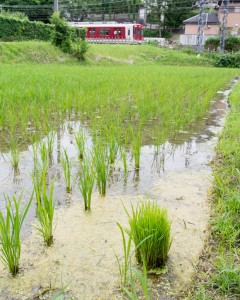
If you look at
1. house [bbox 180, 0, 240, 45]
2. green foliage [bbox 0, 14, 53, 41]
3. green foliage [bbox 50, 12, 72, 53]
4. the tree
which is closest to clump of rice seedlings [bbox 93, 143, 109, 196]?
green foliage [bbox 50, 12, 72, 53]

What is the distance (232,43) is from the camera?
2922 centimetres

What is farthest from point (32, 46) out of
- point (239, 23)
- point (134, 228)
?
point (239, 23)

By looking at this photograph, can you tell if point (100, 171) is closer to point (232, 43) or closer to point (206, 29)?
point (232, 43)

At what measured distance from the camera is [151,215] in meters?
1.57

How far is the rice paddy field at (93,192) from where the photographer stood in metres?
1.54

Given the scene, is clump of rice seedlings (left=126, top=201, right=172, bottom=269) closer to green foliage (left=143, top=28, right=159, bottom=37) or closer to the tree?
the tree

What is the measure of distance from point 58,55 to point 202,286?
57.4ft

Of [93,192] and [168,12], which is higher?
[168,12]

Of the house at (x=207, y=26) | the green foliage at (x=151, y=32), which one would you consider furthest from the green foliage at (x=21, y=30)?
the green foliage at (x=151, y=32)

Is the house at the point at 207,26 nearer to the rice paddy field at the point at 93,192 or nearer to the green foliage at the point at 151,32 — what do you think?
the green foliage at the point at 151,32

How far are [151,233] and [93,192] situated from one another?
964 millimetres

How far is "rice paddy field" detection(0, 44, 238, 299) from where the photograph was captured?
5.05 feet

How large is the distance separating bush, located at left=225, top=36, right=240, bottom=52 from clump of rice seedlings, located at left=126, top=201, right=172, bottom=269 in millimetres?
30521

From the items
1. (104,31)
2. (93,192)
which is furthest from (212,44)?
(93,192)
